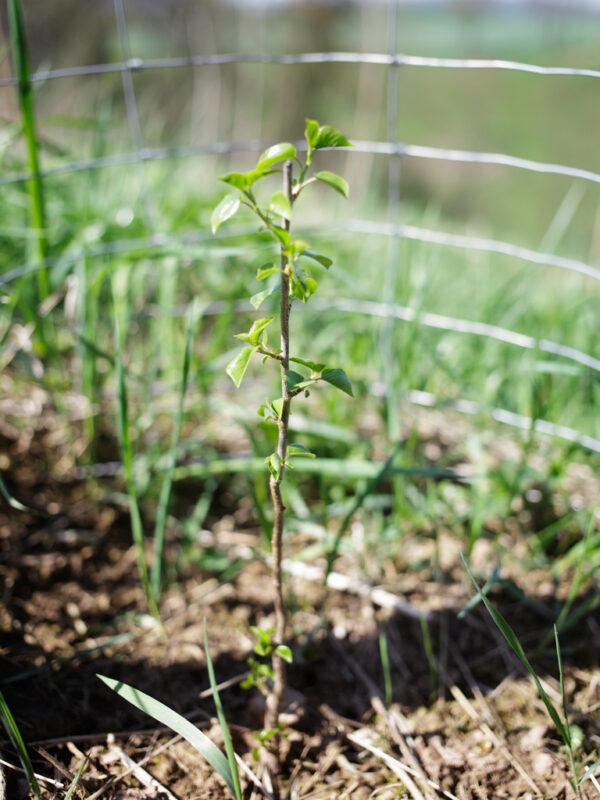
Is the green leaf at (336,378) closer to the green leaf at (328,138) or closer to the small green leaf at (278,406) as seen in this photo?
the small green leaf at (278,406)

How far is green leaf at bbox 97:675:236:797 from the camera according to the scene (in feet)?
2.05

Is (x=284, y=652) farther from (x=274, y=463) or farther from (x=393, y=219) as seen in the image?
(x=393, y=219)

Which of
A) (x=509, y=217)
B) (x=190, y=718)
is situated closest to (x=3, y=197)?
(x=190, y=718)

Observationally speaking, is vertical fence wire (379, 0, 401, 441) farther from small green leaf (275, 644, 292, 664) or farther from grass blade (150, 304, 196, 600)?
small green leaf (275, 644, 292, 664)

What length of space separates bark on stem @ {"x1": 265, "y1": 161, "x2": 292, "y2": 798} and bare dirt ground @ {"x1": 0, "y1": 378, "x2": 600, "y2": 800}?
0.03 meters

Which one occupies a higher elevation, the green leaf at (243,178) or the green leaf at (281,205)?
the green leaf at (243,178)

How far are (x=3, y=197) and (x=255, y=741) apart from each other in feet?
4.98

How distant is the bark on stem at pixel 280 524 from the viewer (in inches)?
23.1

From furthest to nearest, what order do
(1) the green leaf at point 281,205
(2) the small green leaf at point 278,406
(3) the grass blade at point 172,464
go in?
(3) the grass blade at point 172,464, (2) the small green leaf at point 278,406, (1) the green leaf at point 281,205

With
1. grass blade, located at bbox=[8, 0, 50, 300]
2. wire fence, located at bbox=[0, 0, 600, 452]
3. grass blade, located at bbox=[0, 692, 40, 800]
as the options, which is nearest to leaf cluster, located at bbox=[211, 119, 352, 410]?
grass blade, located at bbox=[0, 692, 40, 800]

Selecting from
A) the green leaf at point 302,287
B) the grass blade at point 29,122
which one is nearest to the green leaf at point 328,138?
the green leaf at point 302,287

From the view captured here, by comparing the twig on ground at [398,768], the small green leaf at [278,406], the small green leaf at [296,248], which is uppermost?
the small green leaf at [296,248]

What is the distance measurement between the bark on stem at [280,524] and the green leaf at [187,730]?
0.36ft

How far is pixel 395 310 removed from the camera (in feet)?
4.33
